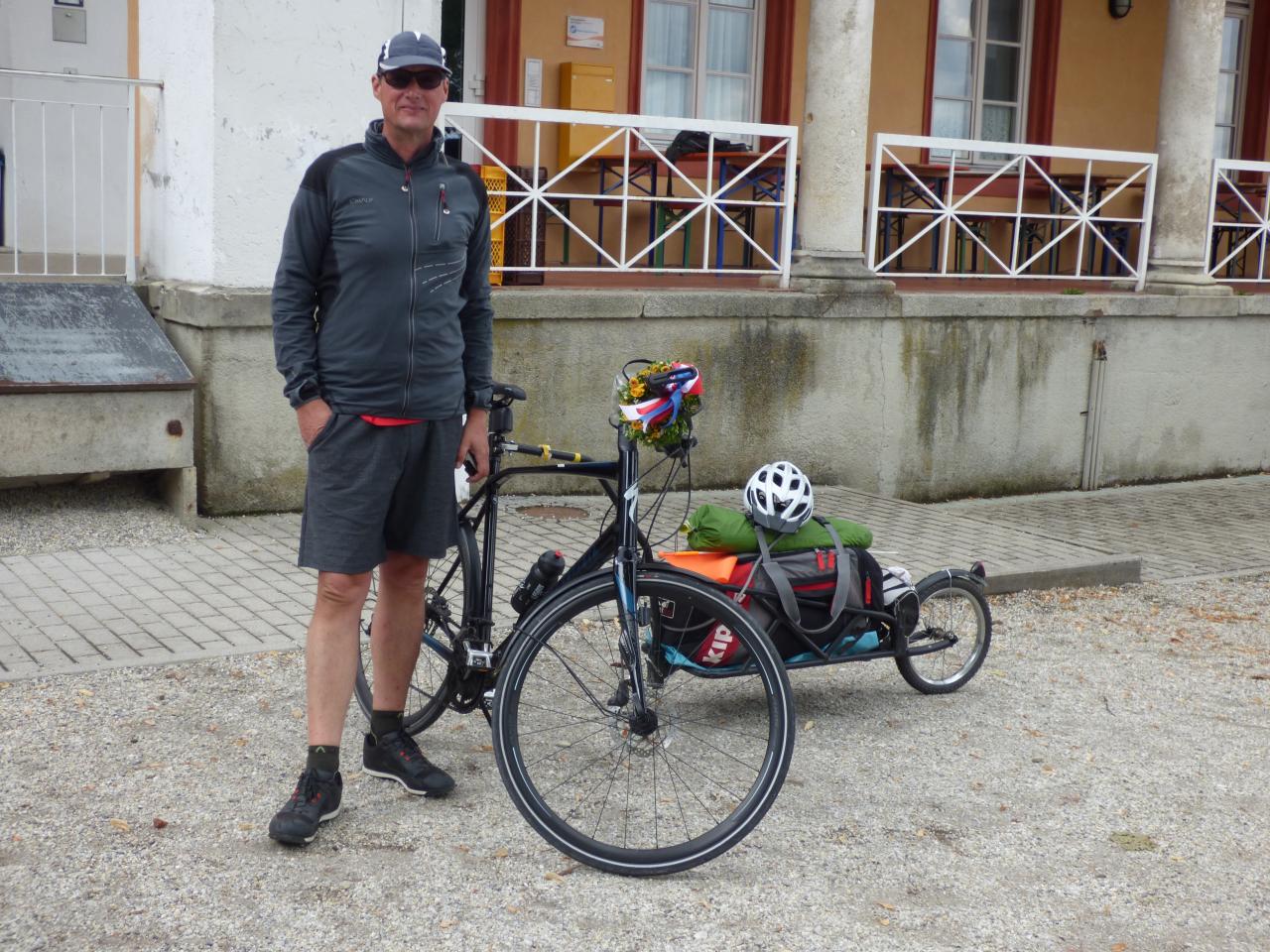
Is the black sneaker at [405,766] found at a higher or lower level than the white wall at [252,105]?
lower

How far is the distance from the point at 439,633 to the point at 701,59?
8919 millimetres

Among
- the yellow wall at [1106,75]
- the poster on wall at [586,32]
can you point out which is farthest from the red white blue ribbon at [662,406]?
the yellow wall at [1106,75]

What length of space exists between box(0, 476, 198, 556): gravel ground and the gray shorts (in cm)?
352

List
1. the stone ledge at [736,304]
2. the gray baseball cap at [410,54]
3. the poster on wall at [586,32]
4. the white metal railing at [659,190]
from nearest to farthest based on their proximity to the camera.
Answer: the gray baseball cap at [410,54], the stone ledge at [736,304], the white metal railing at [659,190], the poster on wall at [586,32]

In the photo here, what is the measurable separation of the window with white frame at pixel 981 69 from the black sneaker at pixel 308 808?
11.1 metres

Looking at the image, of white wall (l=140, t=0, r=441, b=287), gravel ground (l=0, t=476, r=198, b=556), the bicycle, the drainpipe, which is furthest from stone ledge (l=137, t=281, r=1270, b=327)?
Result: the bicycle

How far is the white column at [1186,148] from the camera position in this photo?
36.7ft

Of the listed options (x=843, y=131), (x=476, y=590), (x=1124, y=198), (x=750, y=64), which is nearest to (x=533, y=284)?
(x=843, y=131)

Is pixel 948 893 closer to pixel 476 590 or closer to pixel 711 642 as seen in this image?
pixel 711 642

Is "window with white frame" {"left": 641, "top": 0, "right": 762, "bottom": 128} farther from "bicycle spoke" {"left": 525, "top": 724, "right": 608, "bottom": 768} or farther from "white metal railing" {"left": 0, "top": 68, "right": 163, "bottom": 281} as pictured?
"bicycle spoke" {"left": 525, "top": 724, "right": 608, "bottom": 768}

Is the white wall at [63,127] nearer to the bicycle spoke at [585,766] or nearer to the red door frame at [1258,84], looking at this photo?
the bicycle spoke at [585,766]

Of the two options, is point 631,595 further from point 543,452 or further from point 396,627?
point 396,627

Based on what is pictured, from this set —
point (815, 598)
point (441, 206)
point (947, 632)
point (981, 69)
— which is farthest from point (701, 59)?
point (441, 206)

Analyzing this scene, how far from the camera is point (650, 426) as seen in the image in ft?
13.7
